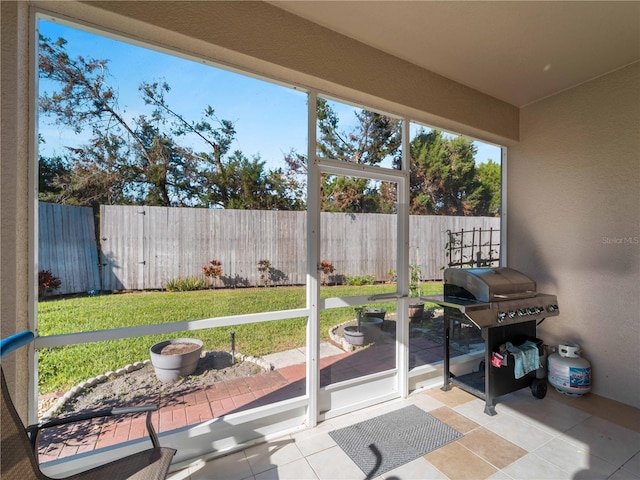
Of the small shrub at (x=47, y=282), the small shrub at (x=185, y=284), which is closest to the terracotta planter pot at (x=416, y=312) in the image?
the small shrub at (x=185, y=284)

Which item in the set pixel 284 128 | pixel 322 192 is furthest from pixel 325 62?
pixel 322 192

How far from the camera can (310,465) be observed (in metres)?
2.07

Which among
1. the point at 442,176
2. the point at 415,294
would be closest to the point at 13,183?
the point at 415,294

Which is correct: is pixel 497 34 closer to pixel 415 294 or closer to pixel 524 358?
pixel 415 294

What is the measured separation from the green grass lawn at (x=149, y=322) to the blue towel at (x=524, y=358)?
1621mm

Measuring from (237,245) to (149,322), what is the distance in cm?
79

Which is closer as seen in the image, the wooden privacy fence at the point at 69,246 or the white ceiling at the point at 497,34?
the wooden privacy fence at the point at 69,246

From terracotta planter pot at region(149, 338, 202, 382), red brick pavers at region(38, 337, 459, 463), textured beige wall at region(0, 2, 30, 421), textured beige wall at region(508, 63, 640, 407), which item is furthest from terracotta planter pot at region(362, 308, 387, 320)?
textured beige wall at region(0, 2, 30, 421)

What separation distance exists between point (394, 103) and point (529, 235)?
2.35 meters

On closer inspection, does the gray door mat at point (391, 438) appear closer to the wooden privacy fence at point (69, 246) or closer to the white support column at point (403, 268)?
the white support column at point (403, 268)

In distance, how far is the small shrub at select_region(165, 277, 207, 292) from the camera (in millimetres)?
2160

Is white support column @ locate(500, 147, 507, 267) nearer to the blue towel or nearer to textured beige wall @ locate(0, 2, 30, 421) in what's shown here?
the blue towel

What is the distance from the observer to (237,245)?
237 cm

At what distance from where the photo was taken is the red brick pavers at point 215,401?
187 cm
